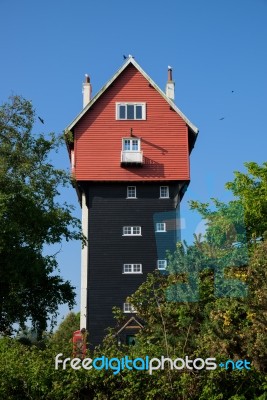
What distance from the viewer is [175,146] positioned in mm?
37969

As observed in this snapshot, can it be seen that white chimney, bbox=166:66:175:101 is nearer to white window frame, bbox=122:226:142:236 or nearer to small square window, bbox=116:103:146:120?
small square window, bbox=116:103:146:120

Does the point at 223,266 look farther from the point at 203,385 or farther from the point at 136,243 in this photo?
the point at 136,243

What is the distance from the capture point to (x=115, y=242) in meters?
36.9

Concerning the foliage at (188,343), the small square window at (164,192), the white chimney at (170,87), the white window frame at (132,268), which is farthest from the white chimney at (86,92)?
the foliage at (188,343)

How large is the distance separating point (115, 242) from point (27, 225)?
10163 mm

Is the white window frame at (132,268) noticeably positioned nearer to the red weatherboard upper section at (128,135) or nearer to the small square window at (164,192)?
the small square window at (164,192)

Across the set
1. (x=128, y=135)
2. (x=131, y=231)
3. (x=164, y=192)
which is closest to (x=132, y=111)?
(x=128, y=135)

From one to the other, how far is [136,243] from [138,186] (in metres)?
3.48

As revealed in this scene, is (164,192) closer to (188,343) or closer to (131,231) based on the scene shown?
(131,231)

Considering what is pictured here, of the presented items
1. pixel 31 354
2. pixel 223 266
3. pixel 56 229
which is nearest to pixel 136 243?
pixel 56 229

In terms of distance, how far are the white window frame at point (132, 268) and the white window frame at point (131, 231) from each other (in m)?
1.84

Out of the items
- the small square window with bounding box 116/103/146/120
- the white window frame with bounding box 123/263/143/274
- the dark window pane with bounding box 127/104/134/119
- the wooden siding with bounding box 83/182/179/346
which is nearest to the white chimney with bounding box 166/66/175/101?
the small square window with bounding box 116/103/146/120

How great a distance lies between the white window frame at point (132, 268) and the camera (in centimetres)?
3669

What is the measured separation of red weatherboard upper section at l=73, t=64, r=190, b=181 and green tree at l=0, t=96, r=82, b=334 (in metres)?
7.24
